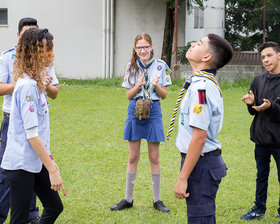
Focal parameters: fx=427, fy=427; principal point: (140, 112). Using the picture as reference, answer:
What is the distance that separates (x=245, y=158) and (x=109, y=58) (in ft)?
42.9

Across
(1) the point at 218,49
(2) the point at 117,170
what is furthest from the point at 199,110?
(2) the point at 117,170

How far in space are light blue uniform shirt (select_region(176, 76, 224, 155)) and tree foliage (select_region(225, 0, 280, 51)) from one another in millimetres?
13159

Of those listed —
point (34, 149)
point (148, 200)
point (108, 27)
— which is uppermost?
point (108, 27)

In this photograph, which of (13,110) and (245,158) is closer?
(13,110)

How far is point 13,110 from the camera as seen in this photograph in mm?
2949

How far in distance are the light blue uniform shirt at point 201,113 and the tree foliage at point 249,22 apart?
43.2 feet

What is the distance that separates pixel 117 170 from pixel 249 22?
12.4m

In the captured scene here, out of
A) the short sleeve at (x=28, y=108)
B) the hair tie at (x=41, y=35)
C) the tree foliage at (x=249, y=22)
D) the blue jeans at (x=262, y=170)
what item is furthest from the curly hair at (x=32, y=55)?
the tree foliage at (x=249, y=22)

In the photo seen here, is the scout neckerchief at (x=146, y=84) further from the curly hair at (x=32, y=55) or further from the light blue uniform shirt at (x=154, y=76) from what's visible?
the curly hair at (x=32, y=55)

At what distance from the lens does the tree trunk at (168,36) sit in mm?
17266

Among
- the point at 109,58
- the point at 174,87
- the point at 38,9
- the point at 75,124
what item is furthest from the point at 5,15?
the point at 75,124

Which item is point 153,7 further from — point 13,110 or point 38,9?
point 13,110

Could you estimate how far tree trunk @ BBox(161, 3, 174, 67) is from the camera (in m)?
17.3

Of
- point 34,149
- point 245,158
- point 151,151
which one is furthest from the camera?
point 245,158
